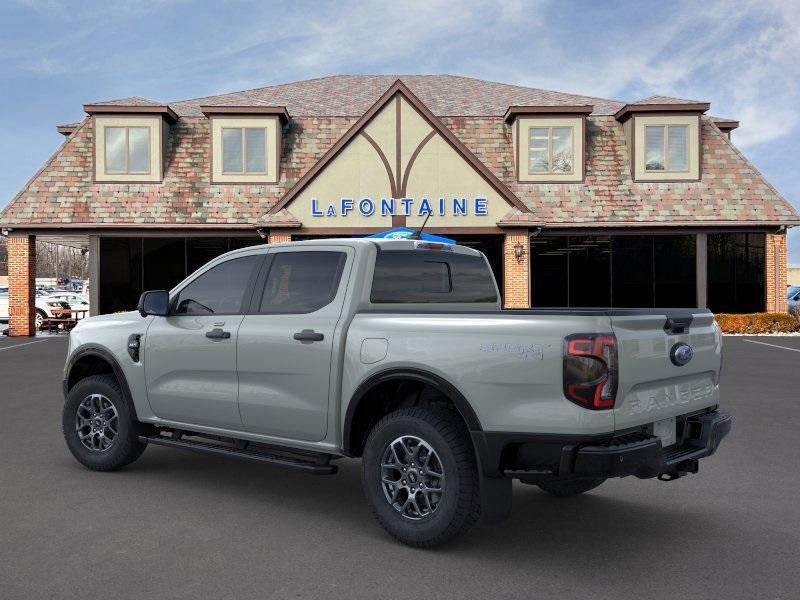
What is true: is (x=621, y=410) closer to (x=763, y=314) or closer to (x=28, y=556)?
(x=28, y=556)

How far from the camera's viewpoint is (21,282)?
23.5m

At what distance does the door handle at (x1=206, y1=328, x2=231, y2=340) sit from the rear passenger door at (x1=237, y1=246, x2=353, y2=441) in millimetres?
137

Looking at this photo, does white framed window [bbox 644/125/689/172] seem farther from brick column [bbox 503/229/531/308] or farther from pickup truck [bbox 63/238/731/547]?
pickup truck [bbox 63/238/731/547]

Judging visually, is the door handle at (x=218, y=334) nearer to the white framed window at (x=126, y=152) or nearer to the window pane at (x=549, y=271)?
the white framed window at (x=126, y=152)

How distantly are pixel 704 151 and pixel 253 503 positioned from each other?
74.8ft

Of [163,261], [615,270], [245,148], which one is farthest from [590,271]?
[163,261]

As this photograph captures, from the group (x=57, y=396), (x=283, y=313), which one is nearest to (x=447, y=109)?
(x=57, y=396)

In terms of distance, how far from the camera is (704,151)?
2478 cm

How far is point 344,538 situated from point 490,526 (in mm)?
947

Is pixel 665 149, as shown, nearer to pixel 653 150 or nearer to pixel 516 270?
pixel 653 150

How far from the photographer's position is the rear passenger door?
17.1ft

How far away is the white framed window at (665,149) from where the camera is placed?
24.3 meters

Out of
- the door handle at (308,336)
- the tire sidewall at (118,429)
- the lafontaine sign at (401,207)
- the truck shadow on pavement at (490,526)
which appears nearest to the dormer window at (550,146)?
the lafontaine sign at (401,207)

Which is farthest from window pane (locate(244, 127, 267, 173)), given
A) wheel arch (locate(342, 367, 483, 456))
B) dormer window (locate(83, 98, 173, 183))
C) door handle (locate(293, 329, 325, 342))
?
wheel arch (locate(342, 367, 483, 456))
